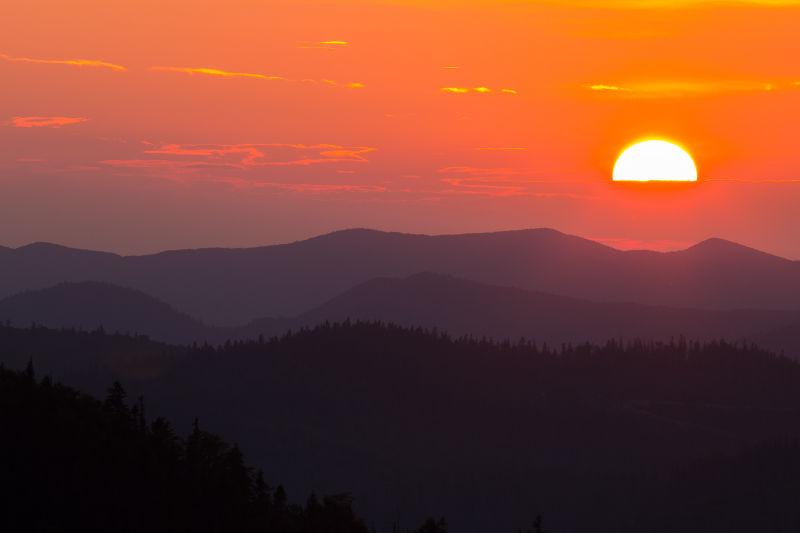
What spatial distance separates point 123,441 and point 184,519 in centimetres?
1043

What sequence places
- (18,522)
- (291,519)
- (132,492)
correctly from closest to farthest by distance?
(18,522) → (132,492) → (291,519)

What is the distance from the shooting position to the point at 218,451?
6836 inches

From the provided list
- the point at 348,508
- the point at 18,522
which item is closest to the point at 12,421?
the point at 18,522

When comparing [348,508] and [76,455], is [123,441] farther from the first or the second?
[348,508]

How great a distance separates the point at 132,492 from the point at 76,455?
6.83 meters

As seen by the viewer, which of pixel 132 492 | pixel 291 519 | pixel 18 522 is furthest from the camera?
pixel 291 519

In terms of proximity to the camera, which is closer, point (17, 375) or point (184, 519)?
point (184, 519)

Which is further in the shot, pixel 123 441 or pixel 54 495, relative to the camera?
pixel 123 441

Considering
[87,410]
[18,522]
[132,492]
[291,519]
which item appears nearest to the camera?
[18,522]

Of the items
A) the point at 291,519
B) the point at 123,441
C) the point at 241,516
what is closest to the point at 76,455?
the point at 123,441

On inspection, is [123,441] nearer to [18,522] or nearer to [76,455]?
[76,455]

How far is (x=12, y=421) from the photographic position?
15138 centimetres

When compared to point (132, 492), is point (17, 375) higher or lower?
higher

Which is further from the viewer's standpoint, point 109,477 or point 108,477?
point 109,477
